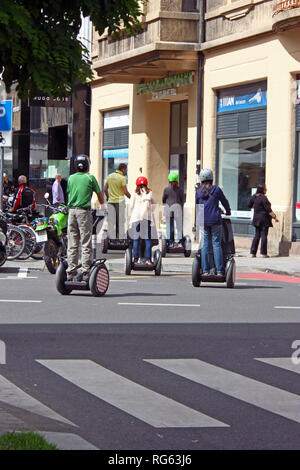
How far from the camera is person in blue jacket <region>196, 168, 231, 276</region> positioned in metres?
15.4

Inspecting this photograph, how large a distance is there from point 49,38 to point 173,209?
14.9m

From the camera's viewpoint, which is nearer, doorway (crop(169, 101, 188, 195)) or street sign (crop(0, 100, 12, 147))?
street sign (crop(0, 100, 12, 147))

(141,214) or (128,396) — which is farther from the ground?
(141,214)

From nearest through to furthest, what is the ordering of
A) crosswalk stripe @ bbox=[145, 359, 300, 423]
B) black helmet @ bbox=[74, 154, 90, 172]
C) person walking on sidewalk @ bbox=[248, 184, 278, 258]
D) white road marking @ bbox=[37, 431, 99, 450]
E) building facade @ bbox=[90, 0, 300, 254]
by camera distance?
white road marking @ bbox=[37, 431, 99, 450] → crosswalk stripe @ bbox=[145, 359, 300, 423] → black helmet @ bbox=[74, 154, 90, 172] → person walking on sidewalk @ bbox=[248, 184, 278, 258] → building facade @ bbox=[90, 0, 300, 254]

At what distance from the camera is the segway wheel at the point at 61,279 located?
13852 mm

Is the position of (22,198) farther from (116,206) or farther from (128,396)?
(128,396)

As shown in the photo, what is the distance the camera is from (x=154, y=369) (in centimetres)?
837

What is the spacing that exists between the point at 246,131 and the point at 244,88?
105cm

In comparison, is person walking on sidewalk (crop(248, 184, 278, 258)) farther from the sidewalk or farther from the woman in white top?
the woman in white top

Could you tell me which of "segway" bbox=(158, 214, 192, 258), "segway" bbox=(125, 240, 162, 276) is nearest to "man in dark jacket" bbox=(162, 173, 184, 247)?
"segway" bbox=(158, 214, 192, 258)

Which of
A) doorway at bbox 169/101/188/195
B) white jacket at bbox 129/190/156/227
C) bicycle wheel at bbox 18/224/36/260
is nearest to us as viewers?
white jacket at bbox 129/190/156/227

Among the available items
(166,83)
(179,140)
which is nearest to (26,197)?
(166,83)

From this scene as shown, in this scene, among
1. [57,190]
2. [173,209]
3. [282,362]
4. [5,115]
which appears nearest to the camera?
[282,362]

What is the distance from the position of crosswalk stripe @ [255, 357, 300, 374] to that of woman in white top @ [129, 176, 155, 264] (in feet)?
28.1
